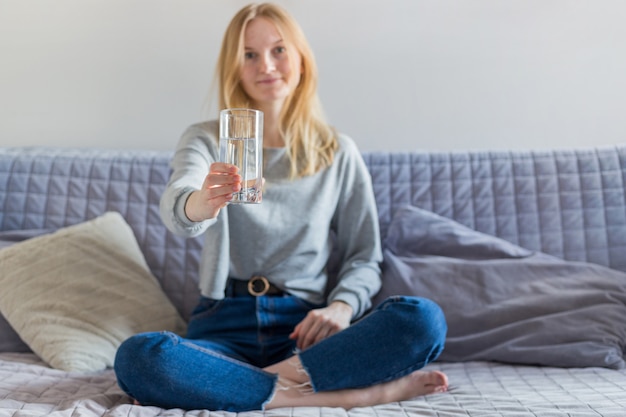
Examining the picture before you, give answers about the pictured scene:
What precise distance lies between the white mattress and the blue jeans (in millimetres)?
37

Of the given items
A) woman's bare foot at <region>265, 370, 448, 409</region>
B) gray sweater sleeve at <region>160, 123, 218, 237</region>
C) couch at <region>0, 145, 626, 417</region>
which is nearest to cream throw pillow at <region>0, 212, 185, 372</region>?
couch at <region>0, 145, 626, 417</region>

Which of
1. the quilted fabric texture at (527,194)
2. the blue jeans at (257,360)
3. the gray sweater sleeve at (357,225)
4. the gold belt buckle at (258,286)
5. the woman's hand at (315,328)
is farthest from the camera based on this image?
the quilted fabric texture at (527,194)

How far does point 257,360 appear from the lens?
1.43m

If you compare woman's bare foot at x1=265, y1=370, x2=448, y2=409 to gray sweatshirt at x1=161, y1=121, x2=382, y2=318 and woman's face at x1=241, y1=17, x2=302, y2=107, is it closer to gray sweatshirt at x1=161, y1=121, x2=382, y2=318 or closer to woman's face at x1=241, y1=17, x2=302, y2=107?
gray sweatshirt at x1=161, y1=121, x2=382, y2=318

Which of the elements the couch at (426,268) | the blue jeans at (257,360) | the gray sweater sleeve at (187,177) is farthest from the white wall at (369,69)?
the blue jeans at (257,360)

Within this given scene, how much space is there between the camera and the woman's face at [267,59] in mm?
1557

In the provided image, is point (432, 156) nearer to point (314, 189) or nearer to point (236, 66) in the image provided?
point (314, 189)

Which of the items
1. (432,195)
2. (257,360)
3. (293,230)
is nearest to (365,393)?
(257,360)

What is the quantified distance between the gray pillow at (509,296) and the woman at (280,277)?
122 mm

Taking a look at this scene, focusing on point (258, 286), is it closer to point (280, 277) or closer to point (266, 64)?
point (280, 277)

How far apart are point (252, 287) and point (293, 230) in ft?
0.49

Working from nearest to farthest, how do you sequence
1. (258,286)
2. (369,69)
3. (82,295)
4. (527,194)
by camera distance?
(258,286), (82,295), (527,194), (369,69)

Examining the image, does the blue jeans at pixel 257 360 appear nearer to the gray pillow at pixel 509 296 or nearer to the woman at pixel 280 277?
the woman at pixel 280 277

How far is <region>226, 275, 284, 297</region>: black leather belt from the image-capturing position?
149 cm
